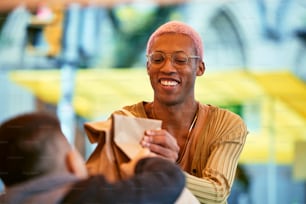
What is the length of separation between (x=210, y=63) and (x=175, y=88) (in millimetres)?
1660

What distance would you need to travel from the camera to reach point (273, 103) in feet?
8.61

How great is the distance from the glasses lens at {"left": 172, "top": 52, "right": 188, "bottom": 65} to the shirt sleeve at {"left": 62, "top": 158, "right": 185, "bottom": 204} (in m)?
0.27

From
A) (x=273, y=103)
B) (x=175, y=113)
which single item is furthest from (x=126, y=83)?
(x=175, y=113)

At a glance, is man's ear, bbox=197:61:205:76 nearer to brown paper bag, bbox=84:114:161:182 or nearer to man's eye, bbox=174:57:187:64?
man's eye, bbox=174:57:187:64

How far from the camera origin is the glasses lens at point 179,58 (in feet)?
2.78

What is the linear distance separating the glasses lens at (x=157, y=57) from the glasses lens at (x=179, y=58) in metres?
0.01

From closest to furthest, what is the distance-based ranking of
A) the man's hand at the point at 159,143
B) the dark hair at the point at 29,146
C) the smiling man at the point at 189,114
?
the dark hair at the point at 29,146
the man's hand at the point at 159,143
the smiling man at the point at 189,114

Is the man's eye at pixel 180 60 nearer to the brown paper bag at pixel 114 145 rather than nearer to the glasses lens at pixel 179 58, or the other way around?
the glasses lens at pixel 179 58

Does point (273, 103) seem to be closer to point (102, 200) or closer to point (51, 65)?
point (51, 65)

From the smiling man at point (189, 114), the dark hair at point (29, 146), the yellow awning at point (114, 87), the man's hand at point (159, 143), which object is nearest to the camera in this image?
the dark hair at point (29, 146)

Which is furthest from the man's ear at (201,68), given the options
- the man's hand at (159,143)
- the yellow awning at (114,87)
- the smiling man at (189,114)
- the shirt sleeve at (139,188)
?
the yellow awning at (114,87)

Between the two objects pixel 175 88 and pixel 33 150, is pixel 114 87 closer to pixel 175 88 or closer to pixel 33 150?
pixel 175 88

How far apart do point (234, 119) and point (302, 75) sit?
1782 mm

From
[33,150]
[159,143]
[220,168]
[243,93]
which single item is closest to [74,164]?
[33,150]
